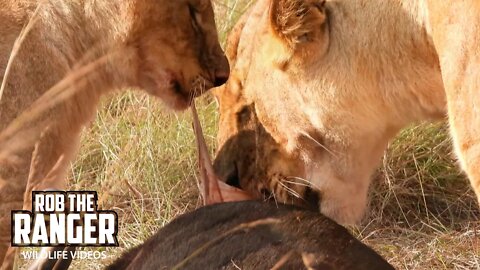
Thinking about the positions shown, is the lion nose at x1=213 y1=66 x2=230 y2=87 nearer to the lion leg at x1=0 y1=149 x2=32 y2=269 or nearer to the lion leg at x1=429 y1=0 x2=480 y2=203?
the lion leg at x1=0 y1=149 x2=32 y2=269

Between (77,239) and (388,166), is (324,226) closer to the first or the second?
(77,239)

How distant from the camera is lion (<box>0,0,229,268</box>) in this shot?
3006 millimetres

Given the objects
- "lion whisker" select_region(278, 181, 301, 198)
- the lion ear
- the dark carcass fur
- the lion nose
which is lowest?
the dark carcass fur

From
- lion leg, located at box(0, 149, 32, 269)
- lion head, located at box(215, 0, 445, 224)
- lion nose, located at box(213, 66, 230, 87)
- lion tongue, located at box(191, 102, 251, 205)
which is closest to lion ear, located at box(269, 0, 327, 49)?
lion head, located at box(215, 0, 445, 224)

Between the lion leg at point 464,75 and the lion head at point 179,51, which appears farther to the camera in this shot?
the lion head at point 179,51

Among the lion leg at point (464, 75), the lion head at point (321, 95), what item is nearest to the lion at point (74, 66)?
the lion head at point (321, 95)

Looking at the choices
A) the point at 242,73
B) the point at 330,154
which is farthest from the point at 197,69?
the point at 330,154

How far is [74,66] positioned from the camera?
3.16m

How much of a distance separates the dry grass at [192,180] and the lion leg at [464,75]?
127cm

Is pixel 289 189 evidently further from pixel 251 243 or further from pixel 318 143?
pixel 251 243

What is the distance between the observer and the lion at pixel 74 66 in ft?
9.86

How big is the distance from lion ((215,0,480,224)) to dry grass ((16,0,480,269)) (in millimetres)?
707

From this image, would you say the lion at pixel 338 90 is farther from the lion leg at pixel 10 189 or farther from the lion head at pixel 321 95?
the lion leg at pixel 10 189

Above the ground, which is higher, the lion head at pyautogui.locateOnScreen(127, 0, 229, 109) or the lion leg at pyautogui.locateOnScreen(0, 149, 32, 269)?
the lion head at pyautogui.locateOnScreen(127, 0, 229, 109)
